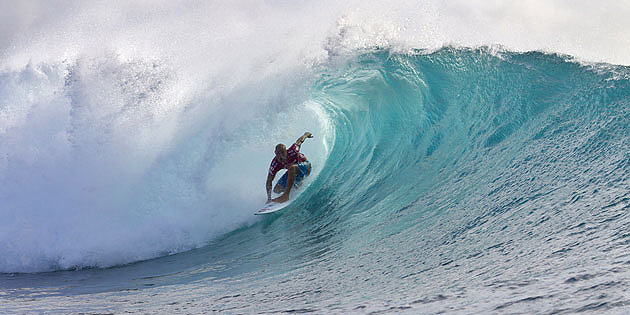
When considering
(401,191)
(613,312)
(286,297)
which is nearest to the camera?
(613,312)

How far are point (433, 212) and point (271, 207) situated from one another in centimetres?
279

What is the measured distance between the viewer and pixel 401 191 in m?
7.31

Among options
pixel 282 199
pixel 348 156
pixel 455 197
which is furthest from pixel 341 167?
pixel 455 197

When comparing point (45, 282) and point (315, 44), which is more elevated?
point (315, 44)

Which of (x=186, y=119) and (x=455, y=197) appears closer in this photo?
(x=455, y=197)

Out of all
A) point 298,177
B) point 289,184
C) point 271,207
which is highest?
point 298,177

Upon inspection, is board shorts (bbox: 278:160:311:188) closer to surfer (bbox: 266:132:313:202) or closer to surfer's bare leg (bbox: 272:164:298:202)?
surfer (bbox: 266:132:313:202)

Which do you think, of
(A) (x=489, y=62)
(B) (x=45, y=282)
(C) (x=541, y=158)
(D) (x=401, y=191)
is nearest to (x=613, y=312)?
(C) (x=541, y=158)

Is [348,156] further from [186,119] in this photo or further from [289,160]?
[186,119]

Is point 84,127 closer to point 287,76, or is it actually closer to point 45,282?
point 45,282

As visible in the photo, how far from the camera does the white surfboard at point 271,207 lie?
315 inches

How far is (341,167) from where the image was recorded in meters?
9.29

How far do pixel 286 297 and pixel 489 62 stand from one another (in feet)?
22.0

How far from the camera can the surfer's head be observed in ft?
26.0
